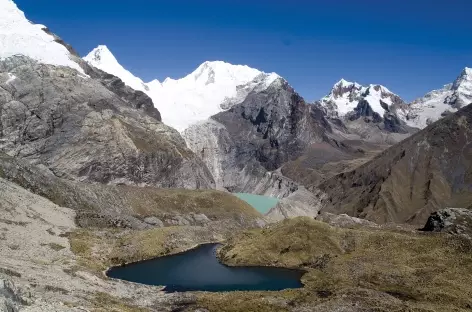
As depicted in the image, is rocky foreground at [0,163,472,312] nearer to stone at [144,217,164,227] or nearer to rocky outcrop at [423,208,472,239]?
rocky outcrop at [423,208,472,239]

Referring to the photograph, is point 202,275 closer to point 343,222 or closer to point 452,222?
point 452,222

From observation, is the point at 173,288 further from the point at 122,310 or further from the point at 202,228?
the point at 202,228

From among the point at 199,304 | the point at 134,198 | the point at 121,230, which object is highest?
the point at 134,198

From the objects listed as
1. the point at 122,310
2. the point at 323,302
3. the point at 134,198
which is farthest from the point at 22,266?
the point at 134,198

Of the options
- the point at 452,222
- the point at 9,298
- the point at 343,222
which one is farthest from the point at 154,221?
the point at 9,298

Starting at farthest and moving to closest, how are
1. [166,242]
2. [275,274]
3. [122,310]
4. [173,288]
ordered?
[166,242], [275,274], [173,288], [122,310]

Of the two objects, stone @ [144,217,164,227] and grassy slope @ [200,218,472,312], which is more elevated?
stone @ [144,217,164,227]

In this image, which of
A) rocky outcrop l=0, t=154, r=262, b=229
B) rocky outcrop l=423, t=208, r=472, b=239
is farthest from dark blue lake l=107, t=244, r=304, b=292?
rocky outcrop l=423, t=208, r=472, b=239
